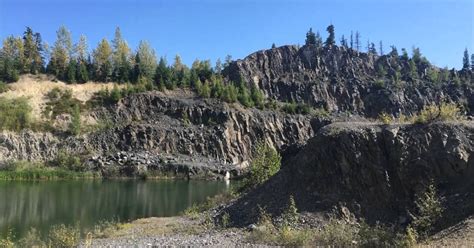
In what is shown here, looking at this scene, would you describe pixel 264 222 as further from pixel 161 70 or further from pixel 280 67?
pixel 280 67

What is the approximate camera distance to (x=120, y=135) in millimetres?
105312

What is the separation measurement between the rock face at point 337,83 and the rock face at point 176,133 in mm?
19049

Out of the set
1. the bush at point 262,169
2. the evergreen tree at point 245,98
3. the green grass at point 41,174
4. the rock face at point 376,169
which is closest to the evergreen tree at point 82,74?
the green grass at point 41,174

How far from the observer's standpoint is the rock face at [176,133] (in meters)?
98.9

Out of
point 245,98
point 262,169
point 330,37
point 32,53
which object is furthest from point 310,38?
point 262,169

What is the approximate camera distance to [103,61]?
135 meters

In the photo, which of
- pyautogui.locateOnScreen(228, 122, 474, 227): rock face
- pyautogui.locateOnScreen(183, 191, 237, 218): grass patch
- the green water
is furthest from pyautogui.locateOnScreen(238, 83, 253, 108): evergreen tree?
pyautogui.locateOnScreen(228, 122, 474, 227): rock face

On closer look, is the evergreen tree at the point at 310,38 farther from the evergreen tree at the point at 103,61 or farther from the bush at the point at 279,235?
the bush at the point at 279,235

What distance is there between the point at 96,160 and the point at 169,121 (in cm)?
2471

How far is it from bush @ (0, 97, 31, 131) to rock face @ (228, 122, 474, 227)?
3392 inches

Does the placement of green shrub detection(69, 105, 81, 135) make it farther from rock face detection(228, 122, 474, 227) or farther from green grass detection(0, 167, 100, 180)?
rock face detection(228, 122, 474, 227)

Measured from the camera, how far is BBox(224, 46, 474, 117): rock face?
143 meters

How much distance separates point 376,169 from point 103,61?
121 metres

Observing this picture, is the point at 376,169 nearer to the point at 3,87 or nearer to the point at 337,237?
the point at 337,237
